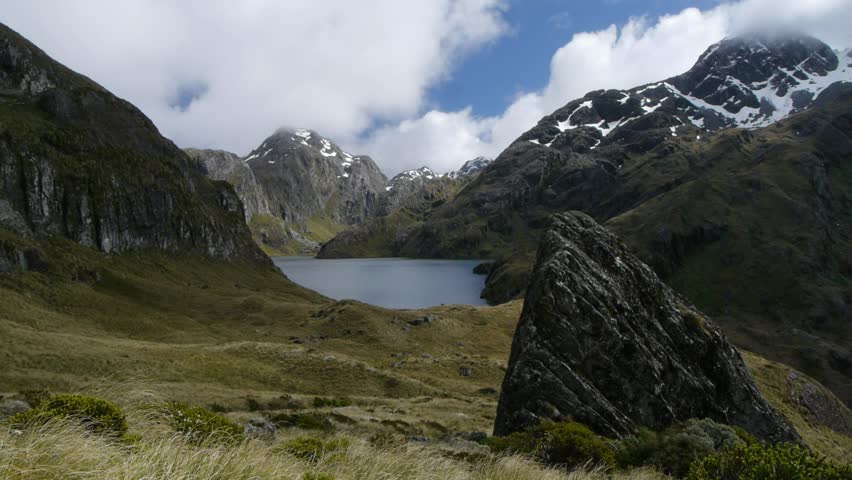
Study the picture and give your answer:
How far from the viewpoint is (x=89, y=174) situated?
109250 millimetres

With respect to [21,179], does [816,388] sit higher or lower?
lower

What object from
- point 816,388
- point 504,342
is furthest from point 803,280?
point 504,342

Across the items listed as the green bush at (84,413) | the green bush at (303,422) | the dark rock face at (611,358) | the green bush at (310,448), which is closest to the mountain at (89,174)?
the green bush at (303,422)

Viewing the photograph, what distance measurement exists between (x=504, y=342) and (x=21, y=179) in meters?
96.8

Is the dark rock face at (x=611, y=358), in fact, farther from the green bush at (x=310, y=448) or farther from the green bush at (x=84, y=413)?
the green bush at (x=84, y=413)

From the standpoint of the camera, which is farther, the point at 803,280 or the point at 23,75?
the point at 803,280

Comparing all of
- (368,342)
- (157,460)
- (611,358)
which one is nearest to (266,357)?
(368,342)

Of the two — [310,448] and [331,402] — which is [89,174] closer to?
[331,402]

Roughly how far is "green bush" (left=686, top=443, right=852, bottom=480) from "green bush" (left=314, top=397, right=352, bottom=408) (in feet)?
89.9

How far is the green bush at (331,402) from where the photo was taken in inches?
1316

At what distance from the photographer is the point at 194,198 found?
144 meters

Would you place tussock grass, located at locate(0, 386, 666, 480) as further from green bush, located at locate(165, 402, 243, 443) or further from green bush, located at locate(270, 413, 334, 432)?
green bush, located at locate(270, 413, 334, 432)

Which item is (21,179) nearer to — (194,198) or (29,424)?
(194,198)

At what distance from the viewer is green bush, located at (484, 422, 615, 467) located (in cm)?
1313
